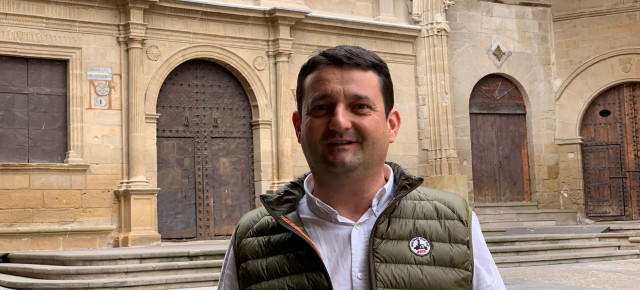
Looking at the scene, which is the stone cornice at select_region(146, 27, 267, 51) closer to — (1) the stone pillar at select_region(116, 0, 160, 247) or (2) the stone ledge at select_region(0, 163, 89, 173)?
(1) the stone pillar at select_region(116, 0, 160, 247)

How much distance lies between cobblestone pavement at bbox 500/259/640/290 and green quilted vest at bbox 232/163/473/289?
19.1ft

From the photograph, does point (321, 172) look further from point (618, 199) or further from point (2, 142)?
point (618, 199)

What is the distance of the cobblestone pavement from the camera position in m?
7.48

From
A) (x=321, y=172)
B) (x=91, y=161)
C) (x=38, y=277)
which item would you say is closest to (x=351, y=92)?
(x=321, y=172)

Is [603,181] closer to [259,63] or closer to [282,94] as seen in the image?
[282,94]

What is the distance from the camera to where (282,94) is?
13750 mm

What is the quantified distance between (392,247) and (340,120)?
1.00ft

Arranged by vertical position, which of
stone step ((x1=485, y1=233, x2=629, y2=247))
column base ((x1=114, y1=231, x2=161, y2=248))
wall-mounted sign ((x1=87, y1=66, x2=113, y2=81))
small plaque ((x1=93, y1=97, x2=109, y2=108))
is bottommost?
stone step ((x1=485, y1=233, x2=629, y2=247))

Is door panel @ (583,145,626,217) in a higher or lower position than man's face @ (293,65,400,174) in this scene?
lower

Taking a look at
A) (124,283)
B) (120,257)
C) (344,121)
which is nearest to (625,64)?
(120,257)

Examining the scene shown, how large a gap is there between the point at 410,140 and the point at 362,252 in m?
13.5

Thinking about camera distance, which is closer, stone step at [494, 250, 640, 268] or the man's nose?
the man's nose

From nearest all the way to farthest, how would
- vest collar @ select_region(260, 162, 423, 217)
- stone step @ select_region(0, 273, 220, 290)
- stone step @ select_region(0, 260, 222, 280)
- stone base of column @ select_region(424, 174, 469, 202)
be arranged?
vest collar @ select_region(260, 162, 423, 217)
stone step @ select_region(0, 273, 220, 290)
stone step @ select_region(0, 260, 222, 280)
stone base of column @ select_region(424, 174, 469, 202)

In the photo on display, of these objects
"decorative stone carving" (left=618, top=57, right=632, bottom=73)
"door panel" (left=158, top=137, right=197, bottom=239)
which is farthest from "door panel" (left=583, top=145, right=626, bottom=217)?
"door panel" (left=158, top=137, right=197, bottom=239)
